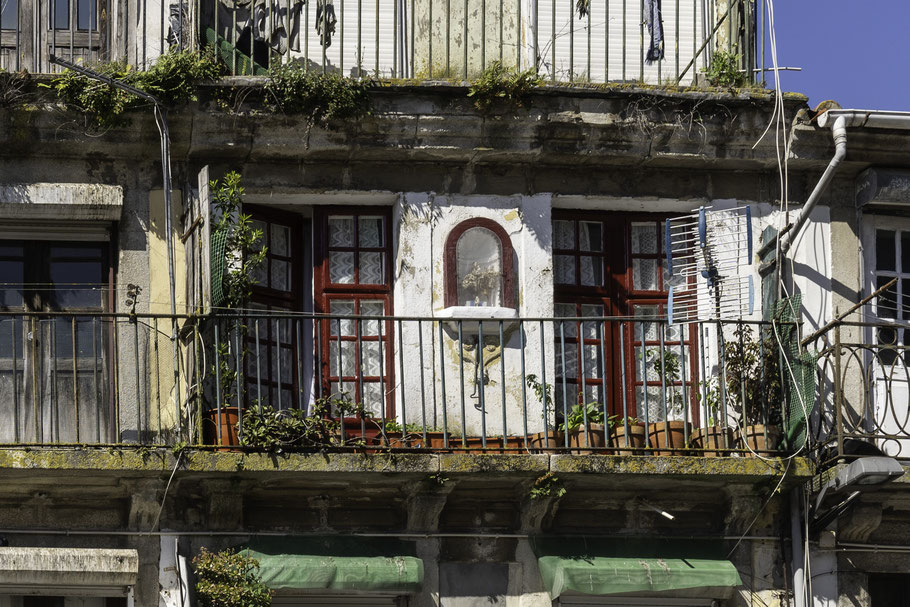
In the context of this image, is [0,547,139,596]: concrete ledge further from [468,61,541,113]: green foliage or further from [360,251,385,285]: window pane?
[468,61,541,113]: green foliage

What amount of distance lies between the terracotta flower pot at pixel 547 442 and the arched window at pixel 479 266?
0.95 m

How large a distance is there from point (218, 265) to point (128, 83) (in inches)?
53.8

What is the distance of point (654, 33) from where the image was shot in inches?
532

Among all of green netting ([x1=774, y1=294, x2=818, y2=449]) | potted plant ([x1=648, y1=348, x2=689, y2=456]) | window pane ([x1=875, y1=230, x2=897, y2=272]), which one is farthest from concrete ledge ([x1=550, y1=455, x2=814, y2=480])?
window pane ([x1=875, y1=230, x2=897, y2=272])

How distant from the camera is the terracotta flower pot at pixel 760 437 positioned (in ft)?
40.4

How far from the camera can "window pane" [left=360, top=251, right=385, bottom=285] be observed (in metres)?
13.1

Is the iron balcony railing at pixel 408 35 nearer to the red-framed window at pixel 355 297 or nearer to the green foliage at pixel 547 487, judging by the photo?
the red-framed window at pixel 355 297

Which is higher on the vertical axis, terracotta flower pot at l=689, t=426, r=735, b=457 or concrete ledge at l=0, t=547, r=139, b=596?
terracotta flower pot at l=689, t=426, r=735, b=457

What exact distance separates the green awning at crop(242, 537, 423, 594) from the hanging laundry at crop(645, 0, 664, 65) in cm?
395

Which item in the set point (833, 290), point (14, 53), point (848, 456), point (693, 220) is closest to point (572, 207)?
point (693, 220)

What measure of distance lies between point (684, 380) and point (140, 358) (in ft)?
11.5

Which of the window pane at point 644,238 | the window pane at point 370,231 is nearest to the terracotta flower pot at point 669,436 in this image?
the window pane at point 644,238

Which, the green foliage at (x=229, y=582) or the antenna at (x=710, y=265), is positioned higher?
the antenna at (x=710, y=265)

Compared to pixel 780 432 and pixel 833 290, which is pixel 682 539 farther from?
pixel 833 290
